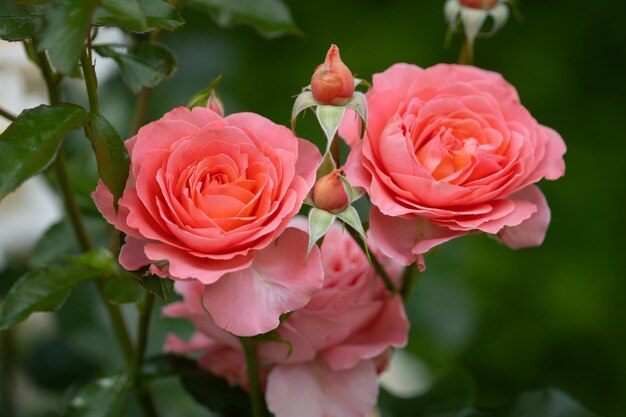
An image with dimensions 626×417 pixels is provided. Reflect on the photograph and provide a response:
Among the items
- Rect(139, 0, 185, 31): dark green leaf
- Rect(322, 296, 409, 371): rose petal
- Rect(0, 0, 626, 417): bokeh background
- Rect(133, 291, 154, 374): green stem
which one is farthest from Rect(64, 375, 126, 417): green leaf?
Rect(0, 0, 626, 417): bokeh background

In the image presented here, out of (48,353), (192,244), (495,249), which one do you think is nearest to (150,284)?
(192,244)

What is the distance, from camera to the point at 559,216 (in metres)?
1.49

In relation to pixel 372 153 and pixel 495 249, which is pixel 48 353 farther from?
pixel 495 249

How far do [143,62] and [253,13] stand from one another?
112 millimetres

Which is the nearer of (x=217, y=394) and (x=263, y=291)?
(x=263, y=291)

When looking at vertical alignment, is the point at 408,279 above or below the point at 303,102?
below

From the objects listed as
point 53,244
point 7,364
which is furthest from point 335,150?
point 7,364

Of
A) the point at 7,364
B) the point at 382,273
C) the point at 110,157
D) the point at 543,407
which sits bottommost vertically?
the point at 7,364

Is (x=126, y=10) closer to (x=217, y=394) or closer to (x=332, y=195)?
(x=332, y=195)

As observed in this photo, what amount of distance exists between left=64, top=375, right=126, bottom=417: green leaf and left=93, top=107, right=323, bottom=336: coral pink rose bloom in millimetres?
141

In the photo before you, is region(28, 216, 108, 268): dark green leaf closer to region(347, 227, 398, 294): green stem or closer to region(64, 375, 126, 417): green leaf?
A: region(64, 375, 126, 417): green leaf

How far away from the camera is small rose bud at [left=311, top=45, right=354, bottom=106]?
0.42 m

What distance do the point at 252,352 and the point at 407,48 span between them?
114cm

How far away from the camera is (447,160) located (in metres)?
0.47
